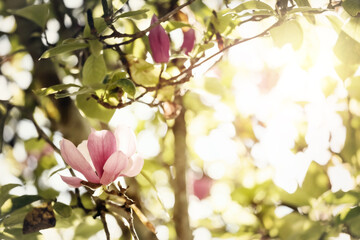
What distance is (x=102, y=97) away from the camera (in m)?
0.73

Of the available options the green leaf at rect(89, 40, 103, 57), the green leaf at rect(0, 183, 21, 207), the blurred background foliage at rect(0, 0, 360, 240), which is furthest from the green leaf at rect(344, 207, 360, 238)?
the green leaf at rect(0, 183, 21, 207)

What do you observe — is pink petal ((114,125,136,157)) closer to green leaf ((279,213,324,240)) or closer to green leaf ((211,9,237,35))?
green leaf ((211,9,237,35))

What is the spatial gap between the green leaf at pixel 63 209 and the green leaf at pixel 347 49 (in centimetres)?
51

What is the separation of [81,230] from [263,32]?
0.57 metres

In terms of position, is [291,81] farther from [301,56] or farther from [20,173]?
[20,173]

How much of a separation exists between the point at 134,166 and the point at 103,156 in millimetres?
50

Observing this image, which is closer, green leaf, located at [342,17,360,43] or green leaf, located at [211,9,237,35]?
green leaf, located at [342,17,360,43]

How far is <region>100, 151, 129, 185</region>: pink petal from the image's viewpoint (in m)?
0.64

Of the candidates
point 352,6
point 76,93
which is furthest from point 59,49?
point 352,6

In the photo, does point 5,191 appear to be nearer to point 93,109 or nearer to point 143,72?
point 93,109

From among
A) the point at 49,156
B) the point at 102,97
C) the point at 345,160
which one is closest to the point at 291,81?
the point at 345,160

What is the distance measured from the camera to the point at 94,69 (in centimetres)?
75

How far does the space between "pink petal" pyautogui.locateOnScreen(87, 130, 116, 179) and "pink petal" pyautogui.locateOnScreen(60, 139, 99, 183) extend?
1 cm

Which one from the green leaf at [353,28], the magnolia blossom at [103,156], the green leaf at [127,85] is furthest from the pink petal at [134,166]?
the green leaf at [353,28]
